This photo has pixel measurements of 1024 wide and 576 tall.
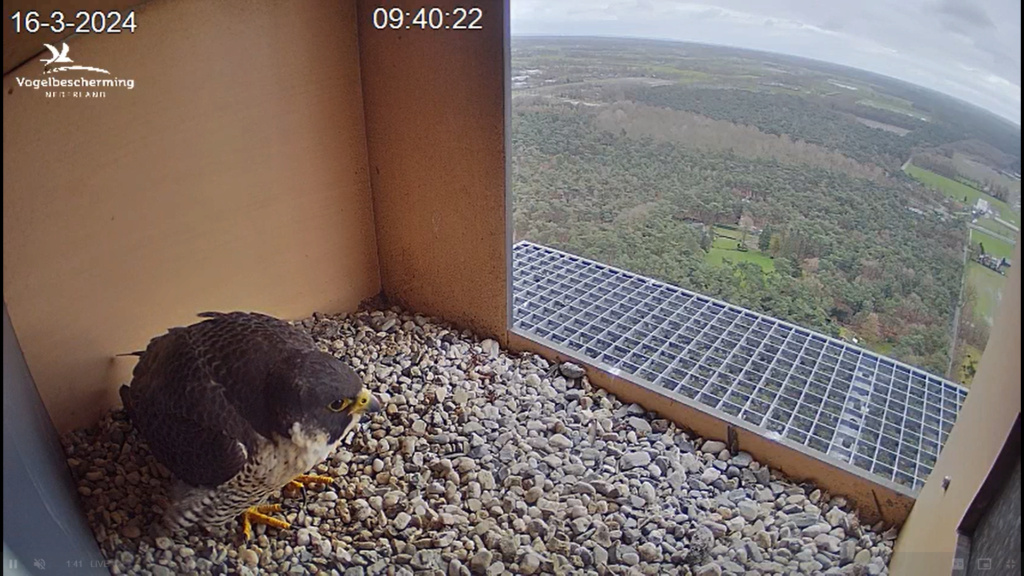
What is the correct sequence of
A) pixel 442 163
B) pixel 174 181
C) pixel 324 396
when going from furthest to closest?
pixel 442 163, pixel 174 181, pixel 324 396

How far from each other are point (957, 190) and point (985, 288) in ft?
0.68

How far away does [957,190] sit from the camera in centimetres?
141

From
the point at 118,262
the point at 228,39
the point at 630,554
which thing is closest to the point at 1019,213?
the point at 630,554

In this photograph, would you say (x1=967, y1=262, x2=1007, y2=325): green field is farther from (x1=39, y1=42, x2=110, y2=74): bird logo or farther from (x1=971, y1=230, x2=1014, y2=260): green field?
(x1=39, y1=42, x2=110, y2=74): bird logo

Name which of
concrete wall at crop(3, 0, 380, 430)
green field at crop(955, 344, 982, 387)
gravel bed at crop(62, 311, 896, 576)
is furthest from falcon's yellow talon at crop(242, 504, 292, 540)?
green field at crop(955, 344, 982, 387)

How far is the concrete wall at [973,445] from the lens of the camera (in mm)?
1142

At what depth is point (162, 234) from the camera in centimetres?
187

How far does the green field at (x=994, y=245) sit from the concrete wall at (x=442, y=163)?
48.1 inches

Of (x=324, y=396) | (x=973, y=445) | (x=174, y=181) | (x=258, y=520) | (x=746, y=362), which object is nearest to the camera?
(x=973, y=445)

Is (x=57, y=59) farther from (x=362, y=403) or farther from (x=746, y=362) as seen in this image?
(x=746, y=362)

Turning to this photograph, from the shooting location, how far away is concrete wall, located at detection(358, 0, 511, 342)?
2047 mm

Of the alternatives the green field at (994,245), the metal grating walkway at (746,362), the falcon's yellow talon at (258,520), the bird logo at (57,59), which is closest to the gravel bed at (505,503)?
the falcon's yellow talon at (258,520)

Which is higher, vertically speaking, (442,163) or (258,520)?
(442,163)

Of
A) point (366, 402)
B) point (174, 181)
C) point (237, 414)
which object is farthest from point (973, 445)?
point (174, 181)
